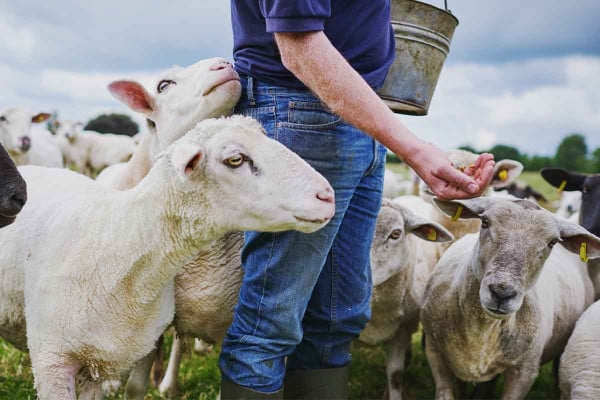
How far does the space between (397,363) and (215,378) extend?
1229mm

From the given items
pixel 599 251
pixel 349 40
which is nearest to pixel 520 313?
pixel 599 251

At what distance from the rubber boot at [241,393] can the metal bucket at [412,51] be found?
4.44 feet

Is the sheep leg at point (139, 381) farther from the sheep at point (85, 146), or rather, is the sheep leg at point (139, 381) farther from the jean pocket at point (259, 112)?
the sheep at point (85, 146)

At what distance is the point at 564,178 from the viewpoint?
543 centimetres

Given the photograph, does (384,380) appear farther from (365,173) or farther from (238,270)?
(365,173)

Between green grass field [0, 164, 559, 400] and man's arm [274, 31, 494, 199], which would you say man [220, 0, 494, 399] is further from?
green grass field [0, 164, 559, 400]

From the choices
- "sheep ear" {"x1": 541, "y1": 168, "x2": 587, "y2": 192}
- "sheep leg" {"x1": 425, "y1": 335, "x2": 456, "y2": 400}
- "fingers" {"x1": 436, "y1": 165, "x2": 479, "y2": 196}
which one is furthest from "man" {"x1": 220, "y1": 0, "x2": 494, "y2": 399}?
"sheep ear" {"x1": 541, "y1": 168, "x2": 587, "y2": 192}

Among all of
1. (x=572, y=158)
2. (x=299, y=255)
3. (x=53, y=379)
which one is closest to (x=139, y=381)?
(x=53, y=379)

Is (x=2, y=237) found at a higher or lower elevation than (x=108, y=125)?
higher

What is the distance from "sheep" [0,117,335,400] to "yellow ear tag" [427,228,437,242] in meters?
1.93

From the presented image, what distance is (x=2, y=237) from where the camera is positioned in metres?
3.14

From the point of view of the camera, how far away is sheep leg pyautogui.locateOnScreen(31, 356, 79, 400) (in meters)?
2.60

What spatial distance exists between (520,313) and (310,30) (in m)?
2.26

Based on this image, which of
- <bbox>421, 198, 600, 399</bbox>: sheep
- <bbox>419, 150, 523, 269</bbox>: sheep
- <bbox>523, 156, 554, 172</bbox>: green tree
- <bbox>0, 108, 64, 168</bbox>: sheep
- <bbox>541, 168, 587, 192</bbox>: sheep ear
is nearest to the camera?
<bbox>421, 198, 600, 399</bbox>: sheep
